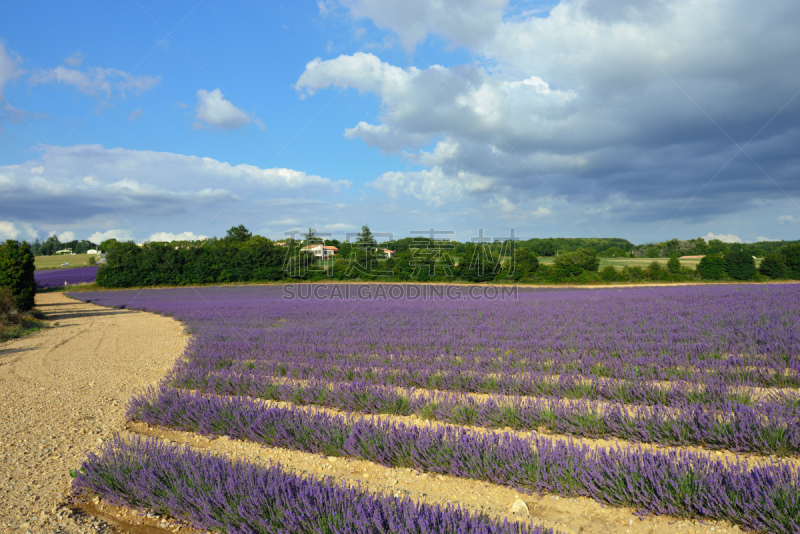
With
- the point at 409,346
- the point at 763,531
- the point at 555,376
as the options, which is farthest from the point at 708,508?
the point at 409,346

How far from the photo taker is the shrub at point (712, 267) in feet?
94.4

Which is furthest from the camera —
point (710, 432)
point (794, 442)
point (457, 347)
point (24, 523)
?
point (457, 347)

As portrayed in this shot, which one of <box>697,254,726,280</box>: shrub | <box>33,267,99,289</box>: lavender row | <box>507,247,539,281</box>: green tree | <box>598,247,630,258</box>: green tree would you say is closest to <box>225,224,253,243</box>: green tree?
<box>33,267,99,289</box>: lavender row

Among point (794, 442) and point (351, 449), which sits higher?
point (794, 442)

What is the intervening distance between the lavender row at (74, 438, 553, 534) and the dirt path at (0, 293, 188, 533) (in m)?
0.29

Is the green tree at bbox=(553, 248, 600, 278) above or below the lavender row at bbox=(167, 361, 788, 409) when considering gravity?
above

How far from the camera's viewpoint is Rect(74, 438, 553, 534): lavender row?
77.3 inches

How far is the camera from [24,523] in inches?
97.0

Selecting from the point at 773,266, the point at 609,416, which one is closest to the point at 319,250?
the point at 773,266

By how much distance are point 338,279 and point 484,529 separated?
103ft

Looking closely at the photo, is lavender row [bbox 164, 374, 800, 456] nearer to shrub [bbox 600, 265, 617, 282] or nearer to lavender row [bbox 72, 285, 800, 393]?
lavender row [bbox 72, 285, 800, 393]

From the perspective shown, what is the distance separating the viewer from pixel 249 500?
2.24 m

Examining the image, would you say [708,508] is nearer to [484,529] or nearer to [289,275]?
[484,529]

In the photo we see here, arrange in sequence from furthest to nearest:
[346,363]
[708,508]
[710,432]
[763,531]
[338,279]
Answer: [338,279], [346,363], [710,432], [708,508], [763,531]
